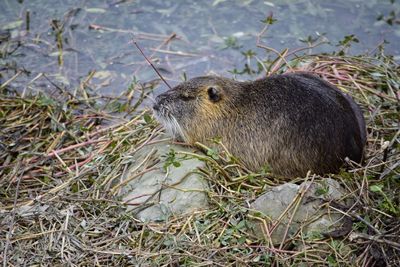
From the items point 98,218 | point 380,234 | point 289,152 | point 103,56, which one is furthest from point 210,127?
point 103,56

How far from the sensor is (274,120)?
4.59m

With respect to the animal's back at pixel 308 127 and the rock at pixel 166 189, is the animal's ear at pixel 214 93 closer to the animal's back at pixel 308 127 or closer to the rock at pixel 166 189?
the animal's back at pixel 308 127

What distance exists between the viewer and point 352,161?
436 cm

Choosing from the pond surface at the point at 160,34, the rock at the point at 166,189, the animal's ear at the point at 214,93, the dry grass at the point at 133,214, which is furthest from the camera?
the pond surface at the point at 160,34

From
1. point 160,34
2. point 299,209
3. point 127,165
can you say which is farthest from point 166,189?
point 160,34

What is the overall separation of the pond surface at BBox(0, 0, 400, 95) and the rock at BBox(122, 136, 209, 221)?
4.67 ft

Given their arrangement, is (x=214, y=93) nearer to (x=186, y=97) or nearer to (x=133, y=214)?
(x=186, y=97)

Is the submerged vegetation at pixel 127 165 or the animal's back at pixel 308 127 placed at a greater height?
the animal's back at pixel 308 127

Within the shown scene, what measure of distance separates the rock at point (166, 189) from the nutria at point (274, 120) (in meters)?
0.29

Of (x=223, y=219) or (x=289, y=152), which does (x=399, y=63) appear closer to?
(x=289, y=152)

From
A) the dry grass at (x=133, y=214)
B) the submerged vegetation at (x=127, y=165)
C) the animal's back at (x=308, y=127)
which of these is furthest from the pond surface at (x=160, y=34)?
the animal's back at (x=308, y=127)

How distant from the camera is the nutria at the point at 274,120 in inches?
175

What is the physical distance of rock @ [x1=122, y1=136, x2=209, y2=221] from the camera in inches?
172

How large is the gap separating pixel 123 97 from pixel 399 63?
85.2 inches
